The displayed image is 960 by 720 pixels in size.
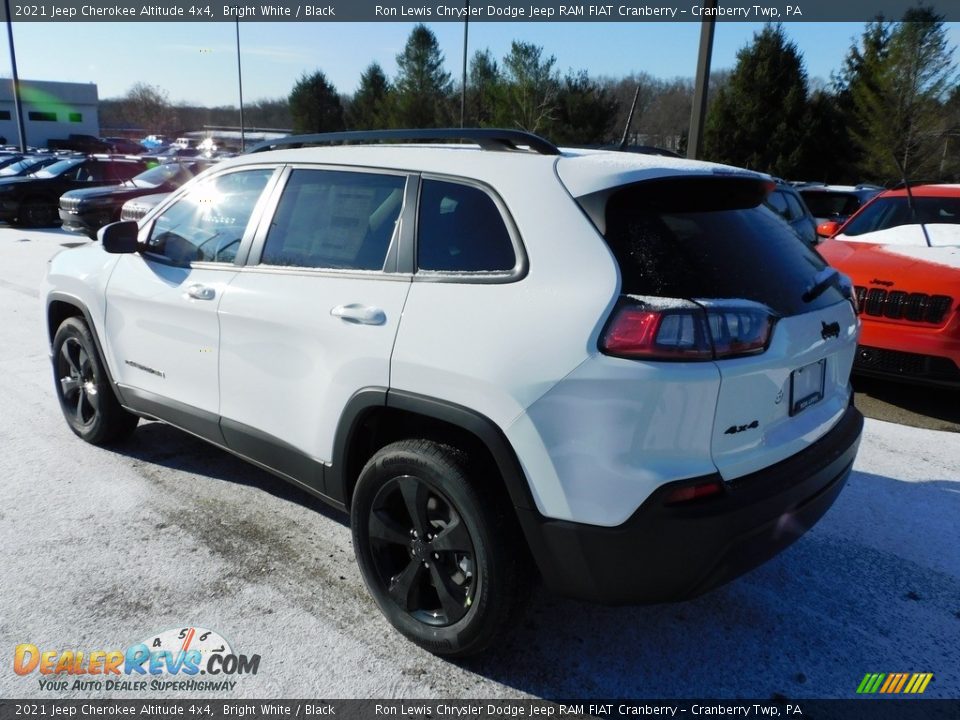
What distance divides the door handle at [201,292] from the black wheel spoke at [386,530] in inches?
52.2

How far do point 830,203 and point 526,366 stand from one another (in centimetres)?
1213

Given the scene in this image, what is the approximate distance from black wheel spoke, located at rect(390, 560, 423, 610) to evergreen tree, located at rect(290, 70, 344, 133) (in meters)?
47.8

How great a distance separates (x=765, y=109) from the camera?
2881cm

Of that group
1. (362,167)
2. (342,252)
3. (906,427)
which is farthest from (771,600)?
(906,427)

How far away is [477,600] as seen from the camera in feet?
8.13

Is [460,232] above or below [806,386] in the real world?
above

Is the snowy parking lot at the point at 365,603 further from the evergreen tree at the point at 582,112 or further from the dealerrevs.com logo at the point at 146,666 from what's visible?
the evergreen tree at the point at 582,112

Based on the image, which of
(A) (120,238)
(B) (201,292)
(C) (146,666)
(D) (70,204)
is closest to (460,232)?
(B) (201,292)

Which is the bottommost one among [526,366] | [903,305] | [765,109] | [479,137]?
[903,305]

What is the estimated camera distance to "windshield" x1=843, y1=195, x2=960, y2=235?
6.62 meters

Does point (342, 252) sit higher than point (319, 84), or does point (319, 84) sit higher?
point (319, 84)

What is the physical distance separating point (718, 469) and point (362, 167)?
5.94ft

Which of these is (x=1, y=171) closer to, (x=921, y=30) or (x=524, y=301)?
(x=524, y=301)

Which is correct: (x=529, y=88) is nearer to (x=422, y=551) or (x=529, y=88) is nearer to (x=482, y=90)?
(x=482, y=90)
